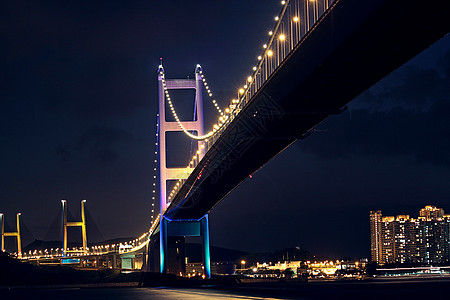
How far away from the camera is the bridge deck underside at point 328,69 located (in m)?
15.1

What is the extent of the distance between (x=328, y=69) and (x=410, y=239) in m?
131

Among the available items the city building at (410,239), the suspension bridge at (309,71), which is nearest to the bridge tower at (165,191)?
the suspension bridge at (309,71)

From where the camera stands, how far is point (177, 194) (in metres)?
47.5

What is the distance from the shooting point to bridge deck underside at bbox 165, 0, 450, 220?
1513 cm

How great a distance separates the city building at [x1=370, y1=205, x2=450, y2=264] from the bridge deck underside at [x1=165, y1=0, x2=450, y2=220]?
109160 millimetres

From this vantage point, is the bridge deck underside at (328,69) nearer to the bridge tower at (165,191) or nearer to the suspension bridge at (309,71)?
the suspension bridge at (309,71)

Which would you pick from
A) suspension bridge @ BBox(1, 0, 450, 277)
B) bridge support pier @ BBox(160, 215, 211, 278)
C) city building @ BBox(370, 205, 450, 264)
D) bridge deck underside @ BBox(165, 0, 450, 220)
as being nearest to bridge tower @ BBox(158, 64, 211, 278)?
bridge support pier @ BBox(160, 215, 211, 278)

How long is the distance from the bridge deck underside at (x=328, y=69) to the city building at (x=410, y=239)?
10916cm

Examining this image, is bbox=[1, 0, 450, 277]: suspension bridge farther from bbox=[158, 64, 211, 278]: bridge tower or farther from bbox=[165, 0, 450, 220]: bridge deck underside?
bbox=[158, 64, 211, 278]: bridge tower

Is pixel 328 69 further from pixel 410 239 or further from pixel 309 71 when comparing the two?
pixel 410 239

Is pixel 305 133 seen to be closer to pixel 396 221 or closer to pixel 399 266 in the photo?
pixel 399 266

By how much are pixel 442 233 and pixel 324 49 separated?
12660cm

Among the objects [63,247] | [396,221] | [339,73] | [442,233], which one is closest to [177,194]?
[339,73]

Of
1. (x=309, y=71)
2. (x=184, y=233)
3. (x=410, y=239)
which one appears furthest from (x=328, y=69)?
(x=410, y=239)
